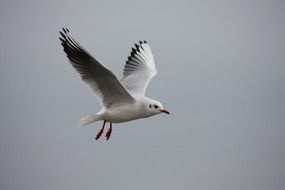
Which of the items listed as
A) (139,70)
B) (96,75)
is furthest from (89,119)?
(139,70)

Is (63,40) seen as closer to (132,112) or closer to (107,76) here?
(107,76)

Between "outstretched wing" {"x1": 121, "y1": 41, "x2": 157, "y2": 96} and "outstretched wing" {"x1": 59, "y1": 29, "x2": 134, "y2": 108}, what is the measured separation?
0.79 metres

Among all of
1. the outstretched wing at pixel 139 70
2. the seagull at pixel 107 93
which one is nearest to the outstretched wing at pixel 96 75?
the seagull at pixel 107 93

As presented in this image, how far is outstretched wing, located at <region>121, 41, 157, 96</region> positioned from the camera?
11.2 m

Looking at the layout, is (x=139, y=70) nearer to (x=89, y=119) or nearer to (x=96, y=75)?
(x=89, y=119)

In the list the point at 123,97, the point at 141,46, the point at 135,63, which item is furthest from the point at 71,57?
the point at 141,46

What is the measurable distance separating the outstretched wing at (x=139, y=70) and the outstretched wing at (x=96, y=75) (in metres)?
0.79

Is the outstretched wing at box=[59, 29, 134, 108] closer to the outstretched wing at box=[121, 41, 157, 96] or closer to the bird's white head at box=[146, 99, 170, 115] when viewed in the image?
the bird's white head at box=[146, 99, 170, 115]

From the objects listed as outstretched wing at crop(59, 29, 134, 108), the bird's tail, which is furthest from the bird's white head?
the bird's tail

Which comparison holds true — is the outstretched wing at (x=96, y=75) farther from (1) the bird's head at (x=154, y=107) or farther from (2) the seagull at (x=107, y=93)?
(1) the bird's head at (x=154, y=107)

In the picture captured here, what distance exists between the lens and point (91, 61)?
9531mm

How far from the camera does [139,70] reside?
39.6 ft

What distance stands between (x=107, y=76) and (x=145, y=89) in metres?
1.66

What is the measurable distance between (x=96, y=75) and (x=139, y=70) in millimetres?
2382
